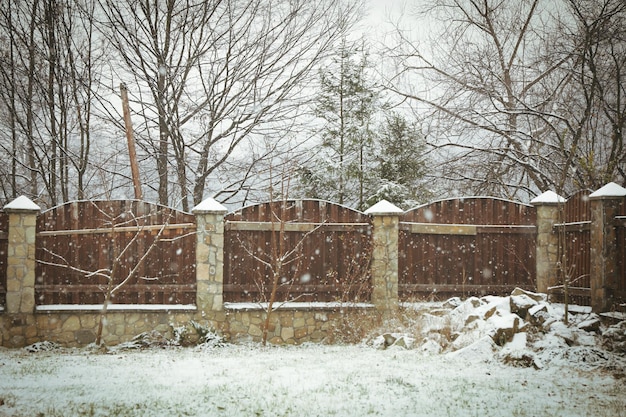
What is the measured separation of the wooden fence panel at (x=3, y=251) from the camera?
314 inches

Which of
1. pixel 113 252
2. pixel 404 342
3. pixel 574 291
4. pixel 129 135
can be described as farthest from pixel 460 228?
pixel 129 135

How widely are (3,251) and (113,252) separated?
5.10ft

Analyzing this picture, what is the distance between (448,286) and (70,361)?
576 centimetres

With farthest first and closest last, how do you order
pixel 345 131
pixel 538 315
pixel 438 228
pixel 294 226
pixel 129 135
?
pixel 345 131, pixel 129 135, pixel 438 228, pixel 294 226, pixel 538 315

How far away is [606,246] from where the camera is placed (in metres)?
7.33

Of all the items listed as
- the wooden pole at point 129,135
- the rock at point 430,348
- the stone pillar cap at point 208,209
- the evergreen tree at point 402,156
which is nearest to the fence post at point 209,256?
the stone pillar cap at point 208,209

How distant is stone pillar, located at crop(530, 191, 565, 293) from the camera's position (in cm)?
880

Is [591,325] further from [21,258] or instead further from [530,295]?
[21,258]

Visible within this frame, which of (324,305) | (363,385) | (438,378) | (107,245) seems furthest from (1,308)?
(438,378)

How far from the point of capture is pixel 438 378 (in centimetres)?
564

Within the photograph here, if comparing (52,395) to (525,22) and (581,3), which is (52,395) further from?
(525,22)

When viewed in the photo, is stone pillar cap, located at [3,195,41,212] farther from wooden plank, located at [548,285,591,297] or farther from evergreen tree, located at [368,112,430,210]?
wooden plank, located at [548,285,591,297]

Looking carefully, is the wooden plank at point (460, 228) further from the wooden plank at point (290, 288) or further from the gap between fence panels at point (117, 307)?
the gap between fence panels at point (117, 307)

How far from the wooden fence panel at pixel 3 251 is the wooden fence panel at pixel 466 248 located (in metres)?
5.99
